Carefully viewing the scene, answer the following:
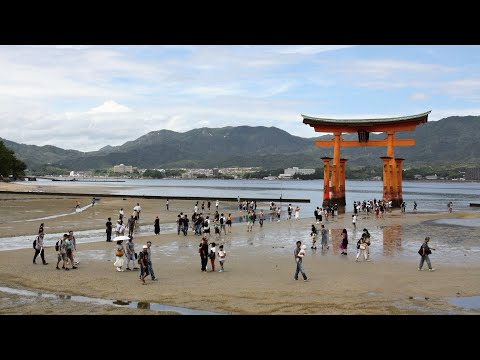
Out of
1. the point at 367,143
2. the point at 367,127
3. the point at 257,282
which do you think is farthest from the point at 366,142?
the point at 257,282

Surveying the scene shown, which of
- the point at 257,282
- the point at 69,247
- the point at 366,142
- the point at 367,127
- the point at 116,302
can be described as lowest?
the point at 257,282

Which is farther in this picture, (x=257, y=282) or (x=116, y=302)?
(x=257, y=282)

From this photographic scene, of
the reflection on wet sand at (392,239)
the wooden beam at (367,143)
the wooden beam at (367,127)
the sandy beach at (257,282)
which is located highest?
the wooden beam at (367,127)

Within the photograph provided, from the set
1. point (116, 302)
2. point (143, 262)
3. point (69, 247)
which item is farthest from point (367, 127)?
point (116, 302)

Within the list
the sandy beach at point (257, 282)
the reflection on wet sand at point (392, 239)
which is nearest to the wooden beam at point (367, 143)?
the reflection on wet sand at point (392, 239)

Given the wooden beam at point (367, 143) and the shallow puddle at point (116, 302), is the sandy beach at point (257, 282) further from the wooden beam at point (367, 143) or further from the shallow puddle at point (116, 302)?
the wooden beam at point (367, 143)

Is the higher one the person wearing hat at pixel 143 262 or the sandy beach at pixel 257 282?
the person wearing hat at pixel 143 262

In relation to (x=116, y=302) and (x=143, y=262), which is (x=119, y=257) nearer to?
(x=143, y=262)

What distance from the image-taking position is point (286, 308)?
42.3 feet

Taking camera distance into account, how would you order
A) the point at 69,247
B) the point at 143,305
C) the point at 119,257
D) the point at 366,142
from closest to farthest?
the point at 143,305, the point at 119,257, the point at 69,247, the point at 366,142

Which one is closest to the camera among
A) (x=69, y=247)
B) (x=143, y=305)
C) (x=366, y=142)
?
(x=143, y=305)

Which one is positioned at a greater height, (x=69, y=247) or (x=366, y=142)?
(x=366, y=142)

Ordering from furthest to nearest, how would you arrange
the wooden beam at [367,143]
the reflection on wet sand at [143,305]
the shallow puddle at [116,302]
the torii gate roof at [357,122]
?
the wooden beam at [367,143] → the torii gate roof at [357,122] → the reflection on wet sand at [143,305] → the shallow puddle at [116,302]
